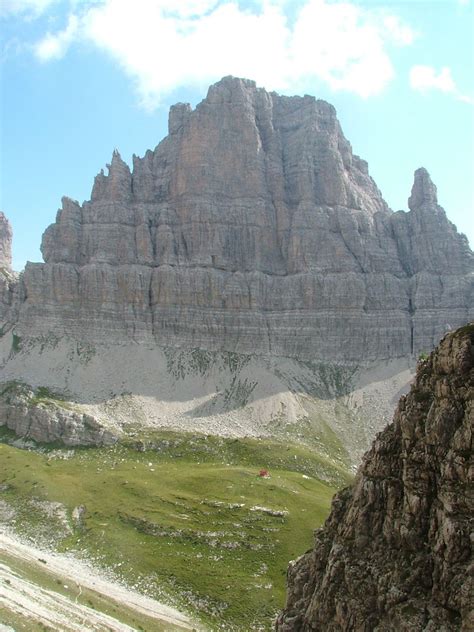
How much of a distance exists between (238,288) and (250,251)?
1439 cm

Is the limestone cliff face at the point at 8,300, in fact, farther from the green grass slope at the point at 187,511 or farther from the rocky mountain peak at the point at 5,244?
the rocky mountain peak at the point at 5,244

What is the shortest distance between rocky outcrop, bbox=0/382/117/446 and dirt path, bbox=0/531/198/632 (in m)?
36.3

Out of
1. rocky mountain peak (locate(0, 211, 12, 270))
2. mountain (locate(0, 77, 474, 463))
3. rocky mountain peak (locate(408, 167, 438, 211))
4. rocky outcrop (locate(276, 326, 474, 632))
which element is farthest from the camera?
rocky mountain peak (locate(0, 211, 12, 270))

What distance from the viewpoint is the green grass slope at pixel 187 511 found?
51.7 metres

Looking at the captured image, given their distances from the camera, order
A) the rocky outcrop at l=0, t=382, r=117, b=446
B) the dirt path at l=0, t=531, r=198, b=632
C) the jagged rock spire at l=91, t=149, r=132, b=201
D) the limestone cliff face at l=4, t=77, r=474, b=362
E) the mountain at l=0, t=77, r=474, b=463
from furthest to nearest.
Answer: the jagged rock spire at l=91, t=149, r=132, b=201
the limestone cliff face at l=4, t=77, r=474, b=362
the mountain at l=0, t=77, r=474, b=463
the rocky outcrop at l=0, t=382, r=117, b=446
the dirt path at l=0, t=531, r=198, b=632

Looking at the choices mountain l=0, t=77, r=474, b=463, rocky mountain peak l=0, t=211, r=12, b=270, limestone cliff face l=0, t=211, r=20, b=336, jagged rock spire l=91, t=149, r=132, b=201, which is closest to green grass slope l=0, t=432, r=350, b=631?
mountain l=0, t=77, r=474, b=463

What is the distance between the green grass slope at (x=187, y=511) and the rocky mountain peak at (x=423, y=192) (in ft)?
308

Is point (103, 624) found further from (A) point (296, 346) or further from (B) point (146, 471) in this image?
(A) point (296, 346)

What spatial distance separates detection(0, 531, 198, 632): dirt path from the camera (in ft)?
132

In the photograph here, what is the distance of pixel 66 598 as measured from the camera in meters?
45.2

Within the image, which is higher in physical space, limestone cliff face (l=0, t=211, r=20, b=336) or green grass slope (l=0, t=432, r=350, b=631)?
limestone cliff face (l=0, t=211, r=20, b=336)

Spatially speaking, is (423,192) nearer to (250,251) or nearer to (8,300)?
(250,251)

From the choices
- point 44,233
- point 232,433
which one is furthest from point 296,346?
point 44,233

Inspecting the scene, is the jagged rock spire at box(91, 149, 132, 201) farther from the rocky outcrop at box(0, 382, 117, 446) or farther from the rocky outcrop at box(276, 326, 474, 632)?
the rocky outcrop at box(276, 326, 474, 632)
